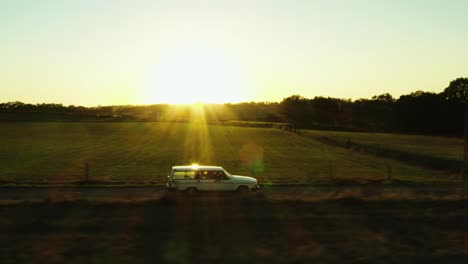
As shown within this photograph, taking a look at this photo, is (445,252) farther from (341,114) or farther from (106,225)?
(341,114)

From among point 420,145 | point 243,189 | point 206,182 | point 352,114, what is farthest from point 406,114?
point 206,182

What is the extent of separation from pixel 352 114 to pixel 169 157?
3769 inches

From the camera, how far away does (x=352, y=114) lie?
468 ft

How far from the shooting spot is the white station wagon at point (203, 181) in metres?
25.2

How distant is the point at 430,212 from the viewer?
1572 cm

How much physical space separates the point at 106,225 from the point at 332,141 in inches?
2594

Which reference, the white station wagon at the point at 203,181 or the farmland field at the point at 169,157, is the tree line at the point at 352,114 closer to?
the farmland field at the point at 169,157

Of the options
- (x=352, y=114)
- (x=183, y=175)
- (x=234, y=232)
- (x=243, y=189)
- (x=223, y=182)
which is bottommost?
(x=243, y=189)

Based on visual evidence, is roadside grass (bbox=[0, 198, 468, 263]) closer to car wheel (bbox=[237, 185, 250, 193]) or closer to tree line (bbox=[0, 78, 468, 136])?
car wheel (bbox=[237, 185, 250, 193])

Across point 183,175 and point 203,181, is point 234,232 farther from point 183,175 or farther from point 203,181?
point 183,175

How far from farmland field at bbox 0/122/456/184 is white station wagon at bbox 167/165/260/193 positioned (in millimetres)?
8968

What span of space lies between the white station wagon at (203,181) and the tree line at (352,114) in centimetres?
7964

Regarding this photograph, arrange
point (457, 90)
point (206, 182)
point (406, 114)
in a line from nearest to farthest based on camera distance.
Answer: point (206, 182) → point (406, 114) → point (457, 90)

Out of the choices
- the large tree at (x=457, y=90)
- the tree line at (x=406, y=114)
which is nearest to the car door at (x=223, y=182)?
the tree line at (x=406, y=114)
